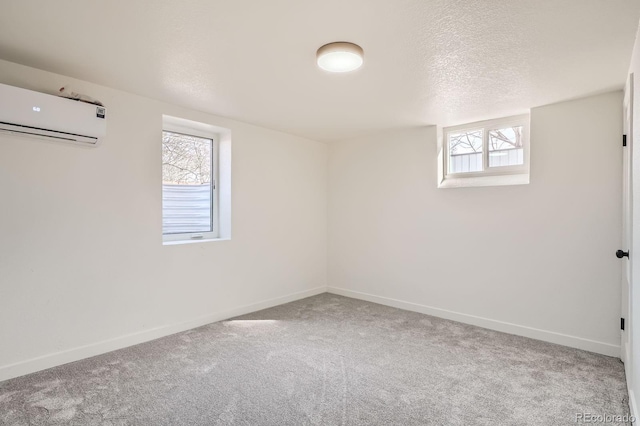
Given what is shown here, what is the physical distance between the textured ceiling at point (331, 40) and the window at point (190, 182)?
505 mm

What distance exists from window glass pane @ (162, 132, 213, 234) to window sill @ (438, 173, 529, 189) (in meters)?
2.71

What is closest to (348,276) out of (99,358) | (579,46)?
(99,358)

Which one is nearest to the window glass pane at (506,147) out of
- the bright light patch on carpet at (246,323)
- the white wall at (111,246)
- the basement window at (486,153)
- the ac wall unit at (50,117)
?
the basement window at (486,153)

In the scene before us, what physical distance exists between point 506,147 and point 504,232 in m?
0.92

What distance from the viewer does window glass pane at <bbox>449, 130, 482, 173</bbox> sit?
149 inches

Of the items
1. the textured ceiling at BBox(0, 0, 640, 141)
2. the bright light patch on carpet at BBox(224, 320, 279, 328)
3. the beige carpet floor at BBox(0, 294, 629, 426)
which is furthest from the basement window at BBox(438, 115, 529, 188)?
the bright light patch on carpet at BBox(224, 320, 279, 328)

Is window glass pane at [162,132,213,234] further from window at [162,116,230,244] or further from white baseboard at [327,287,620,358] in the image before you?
white baseboard at [327,287,620,358]

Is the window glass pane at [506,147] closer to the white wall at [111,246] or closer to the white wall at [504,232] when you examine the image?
the white wall at [504,232]

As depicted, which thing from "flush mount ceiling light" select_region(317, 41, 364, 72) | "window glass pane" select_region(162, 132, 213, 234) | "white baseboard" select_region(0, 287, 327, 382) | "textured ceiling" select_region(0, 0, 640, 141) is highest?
"textured ceiling" select_region(0, 0, 640, 141)

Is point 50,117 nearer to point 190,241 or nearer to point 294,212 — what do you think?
point 190,241

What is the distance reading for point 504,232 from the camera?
340 centimetres

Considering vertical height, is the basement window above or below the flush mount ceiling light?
below

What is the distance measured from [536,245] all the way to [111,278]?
12.7 feet

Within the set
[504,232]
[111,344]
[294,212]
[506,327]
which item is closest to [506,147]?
[504,232]
